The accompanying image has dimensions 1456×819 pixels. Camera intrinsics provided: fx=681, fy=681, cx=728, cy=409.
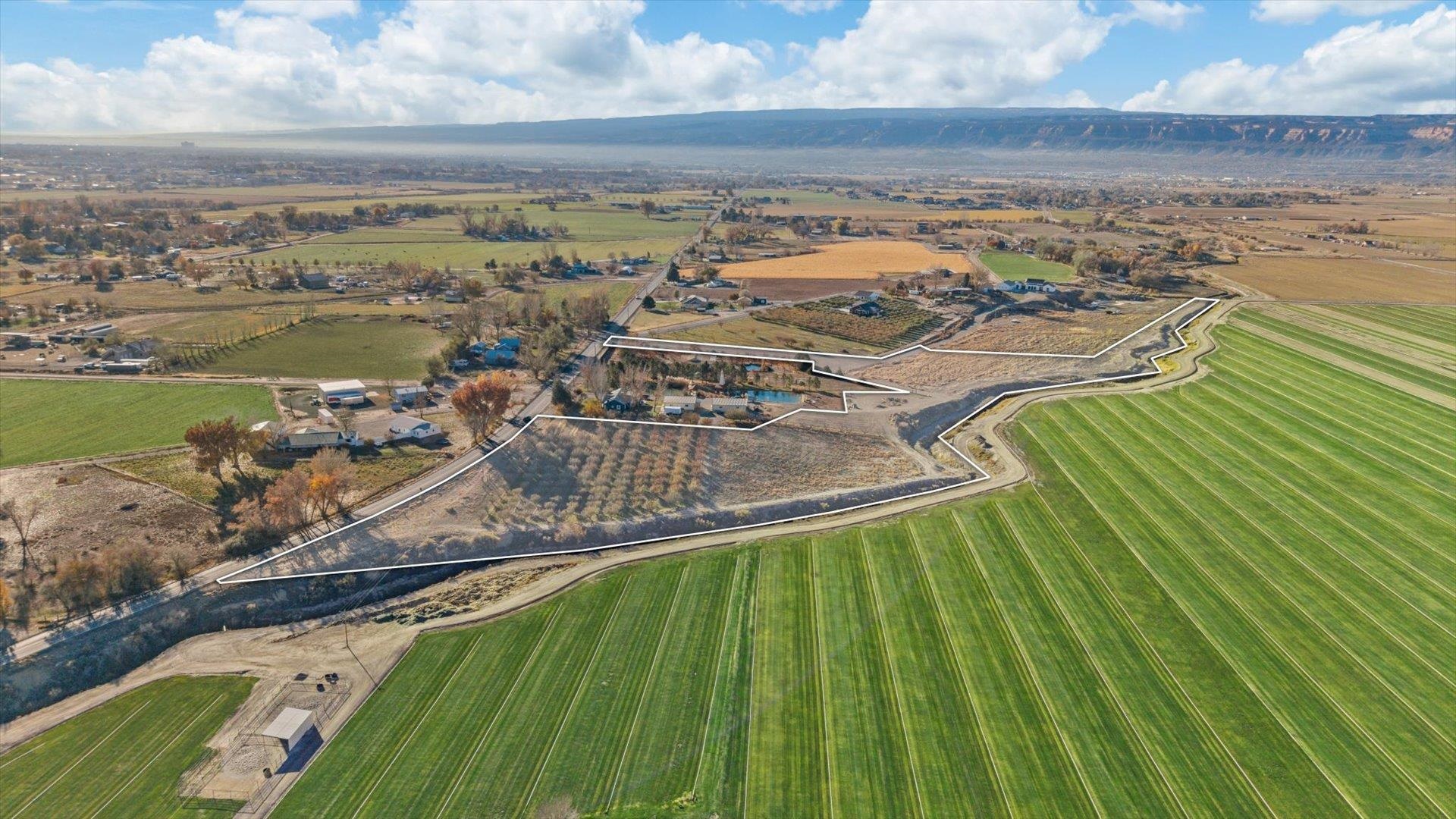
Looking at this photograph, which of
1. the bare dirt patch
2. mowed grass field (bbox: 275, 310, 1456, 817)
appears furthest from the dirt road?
the bare dirt patch

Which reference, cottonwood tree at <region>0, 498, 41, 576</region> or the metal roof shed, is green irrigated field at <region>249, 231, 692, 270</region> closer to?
cottonwood tree at <region>0, 498, 41, 576</region>

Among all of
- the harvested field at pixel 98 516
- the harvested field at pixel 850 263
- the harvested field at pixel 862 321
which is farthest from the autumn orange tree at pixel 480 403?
the harvested field at pixel 850 263

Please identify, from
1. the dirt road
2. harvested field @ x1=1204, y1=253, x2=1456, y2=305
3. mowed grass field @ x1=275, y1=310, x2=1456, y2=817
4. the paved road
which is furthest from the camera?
harvested field @ x1=1204, y1=253, x2=1456, y2=305

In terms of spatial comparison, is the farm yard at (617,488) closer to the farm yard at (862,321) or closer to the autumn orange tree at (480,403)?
the autumn orange tree at (480,403)

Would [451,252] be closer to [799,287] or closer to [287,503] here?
[799,287]

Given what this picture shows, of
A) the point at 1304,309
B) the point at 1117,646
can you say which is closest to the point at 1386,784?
the point at 1117,646

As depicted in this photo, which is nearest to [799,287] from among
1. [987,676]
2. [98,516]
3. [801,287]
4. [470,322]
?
[801,287]

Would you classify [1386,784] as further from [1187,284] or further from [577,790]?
[1187,284]

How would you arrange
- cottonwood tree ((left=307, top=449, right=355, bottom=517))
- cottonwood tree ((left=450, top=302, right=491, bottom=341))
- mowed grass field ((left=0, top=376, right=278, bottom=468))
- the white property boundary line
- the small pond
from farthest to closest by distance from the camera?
cottonwood tree ((left=450, top=302, right=491, bottom=341)), the small pond, mowed grass field ((left=0, top=376, right=278, bottom=468)), cottonwood tree ((left=307, top=449, right=355, bottom=517)), the white property boundary line
